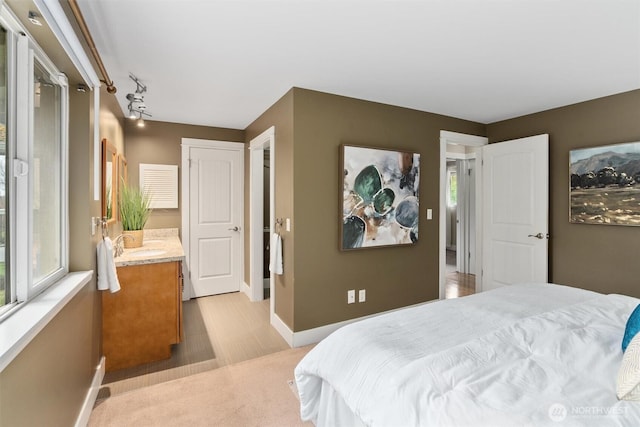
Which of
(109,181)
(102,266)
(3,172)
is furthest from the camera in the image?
(109,181)

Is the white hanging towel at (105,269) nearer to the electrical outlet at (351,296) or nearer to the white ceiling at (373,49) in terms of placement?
the white ceiling at (373,49)

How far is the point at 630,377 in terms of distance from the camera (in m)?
0.94

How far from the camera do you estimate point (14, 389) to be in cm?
104

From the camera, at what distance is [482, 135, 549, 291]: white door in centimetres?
334

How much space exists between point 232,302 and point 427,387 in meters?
3.32

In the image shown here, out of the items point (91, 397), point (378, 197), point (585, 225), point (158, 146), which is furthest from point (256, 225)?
point (585, 225)

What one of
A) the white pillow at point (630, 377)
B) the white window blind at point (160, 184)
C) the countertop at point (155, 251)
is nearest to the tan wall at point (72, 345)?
the countertop at point (155, 251)

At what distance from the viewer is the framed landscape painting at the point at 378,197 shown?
295 cm

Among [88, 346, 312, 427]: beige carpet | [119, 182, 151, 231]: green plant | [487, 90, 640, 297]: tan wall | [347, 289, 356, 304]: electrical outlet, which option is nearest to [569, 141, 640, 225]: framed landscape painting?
[487, 90, 640, 297]: tan wall

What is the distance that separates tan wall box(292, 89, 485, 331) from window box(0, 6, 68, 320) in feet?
5.46

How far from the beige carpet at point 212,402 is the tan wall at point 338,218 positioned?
2.21 ft

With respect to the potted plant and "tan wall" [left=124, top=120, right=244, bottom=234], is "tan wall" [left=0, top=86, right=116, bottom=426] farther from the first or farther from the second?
"tan wall" [left=124, top=120, right=244, bottom=234]

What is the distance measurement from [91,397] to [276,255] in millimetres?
1647

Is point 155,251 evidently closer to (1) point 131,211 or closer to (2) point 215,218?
(1) point 131,211
